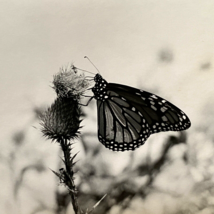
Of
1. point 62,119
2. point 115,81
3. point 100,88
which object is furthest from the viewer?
point 115,81

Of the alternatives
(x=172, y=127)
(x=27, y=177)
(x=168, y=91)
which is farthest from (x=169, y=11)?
(x=27, y=177)

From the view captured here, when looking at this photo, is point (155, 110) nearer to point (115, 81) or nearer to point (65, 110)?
point (115, 81)

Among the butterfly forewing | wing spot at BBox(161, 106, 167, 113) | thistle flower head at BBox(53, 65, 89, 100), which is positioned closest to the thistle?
thistle flower head at BBox(53, 65, 89, 100)

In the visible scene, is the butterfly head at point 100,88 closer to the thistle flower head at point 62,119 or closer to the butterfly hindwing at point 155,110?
the butterfly hindwing at point 155,110

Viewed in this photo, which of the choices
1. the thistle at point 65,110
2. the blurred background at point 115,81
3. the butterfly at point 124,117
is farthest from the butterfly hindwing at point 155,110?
the thistle at point 65,110

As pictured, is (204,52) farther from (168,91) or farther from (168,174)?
(168,174)

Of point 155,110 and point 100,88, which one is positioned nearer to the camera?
point 155,110

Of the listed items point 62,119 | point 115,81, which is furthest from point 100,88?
point 62,119

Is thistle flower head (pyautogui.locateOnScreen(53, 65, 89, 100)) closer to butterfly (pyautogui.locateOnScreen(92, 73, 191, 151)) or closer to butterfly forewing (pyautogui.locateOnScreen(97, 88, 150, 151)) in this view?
butterfly (pyautogui.locateOnScreen(92, 73, 191, 151))
